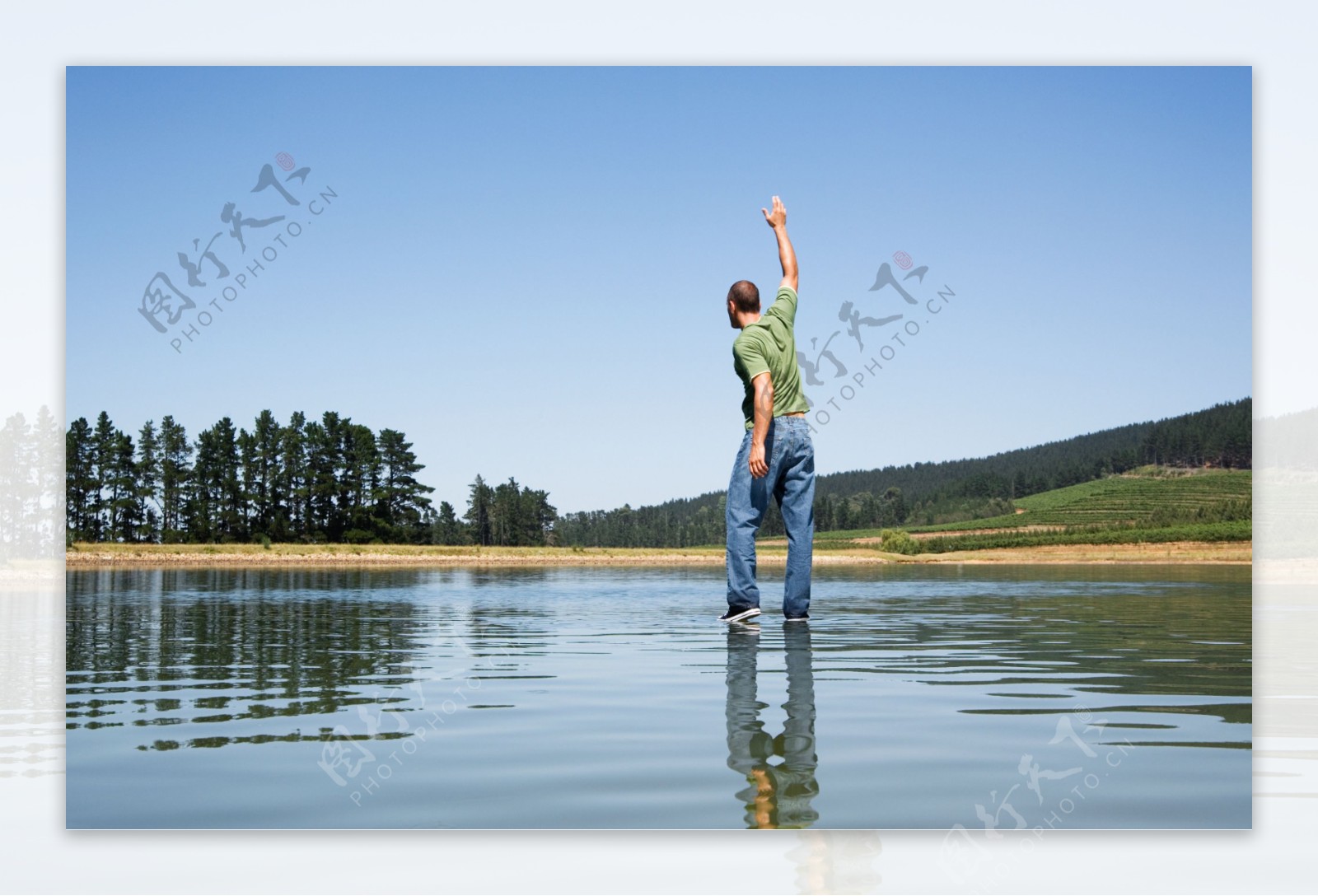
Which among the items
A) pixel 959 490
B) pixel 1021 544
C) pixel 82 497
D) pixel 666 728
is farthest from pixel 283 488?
pixel 959 490

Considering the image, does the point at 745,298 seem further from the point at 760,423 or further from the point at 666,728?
the point at 666,728

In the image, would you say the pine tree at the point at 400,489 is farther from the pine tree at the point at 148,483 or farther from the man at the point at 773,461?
the man at the point at 773,461

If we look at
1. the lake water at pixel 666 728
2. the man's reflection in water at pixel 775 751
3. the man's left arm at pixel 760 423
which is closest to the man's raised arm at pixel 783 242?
the man's left arm at pixel 760 423

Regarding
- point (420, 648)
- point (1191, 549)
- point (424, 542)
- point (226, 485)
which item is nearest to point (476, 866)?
point (420, 648)

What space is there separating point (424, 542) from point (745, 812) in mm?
63693

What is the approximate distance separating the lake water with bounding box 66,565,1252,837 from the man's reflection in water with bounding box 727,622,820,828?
0.01m

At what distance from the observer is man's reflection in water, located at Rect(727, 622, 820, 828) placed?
3.39m

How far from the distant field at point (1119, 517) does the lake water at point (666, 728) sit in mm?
67438

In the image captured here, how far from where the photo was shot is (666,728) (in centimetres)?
452

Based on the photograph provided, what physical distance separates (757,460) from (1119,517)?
89.7m

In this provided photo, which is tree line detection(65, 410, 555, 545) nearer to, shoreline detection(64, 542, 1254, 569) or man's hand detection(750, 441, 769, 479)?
shoreline detection(64, 542, 1254, 569)

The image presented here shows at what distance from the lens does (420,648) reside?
7.51 metres

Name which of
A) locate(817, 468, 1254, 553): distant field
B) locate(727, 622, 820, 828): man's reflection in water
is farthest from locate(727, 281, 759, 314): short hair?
locate(817, 468, 1254, 553): distant field

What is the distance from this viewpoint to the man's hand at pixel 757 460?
795 cm
